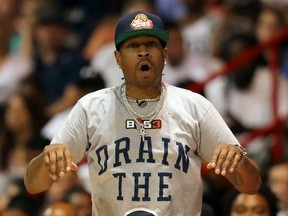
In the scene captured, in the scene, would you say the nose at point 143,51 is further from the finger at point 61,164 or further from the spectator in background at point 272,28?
the spectator in background at point 272,28

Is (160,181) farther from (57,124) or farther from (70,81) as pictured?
(70,81)

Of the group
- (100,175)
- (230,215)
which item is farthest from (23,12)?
(100,175)

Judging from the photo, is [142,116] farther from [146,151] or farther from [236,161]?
[236,161]

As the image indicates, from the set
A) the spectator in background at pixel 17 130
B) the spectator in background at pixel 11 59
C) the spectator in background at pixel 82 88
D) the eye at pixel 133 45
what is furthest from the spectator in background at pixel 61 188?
the eye at pixel 133 45

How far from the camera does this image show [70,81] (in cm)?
1014

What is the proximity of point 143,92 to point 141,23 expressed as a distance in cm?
36

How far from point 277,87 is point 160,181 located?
135 inches

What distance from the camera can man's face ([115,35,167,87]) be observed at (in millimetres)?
5621

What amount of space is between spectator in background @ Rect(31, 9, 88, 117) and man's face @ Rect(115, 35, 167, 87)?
3751mm

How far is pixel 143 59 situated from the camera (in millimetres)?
5605

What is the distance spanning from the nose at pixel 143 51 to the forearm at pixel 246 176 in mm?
701

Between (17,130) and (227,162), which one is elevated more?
(227,162)

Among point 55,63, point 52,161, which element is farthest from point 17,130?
point 52,161

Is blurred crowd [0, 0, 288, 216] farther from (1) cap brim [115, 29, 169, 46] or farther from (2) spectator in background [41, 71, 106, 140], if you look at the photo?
(1) cap brim [115, 29, 169, 46]
